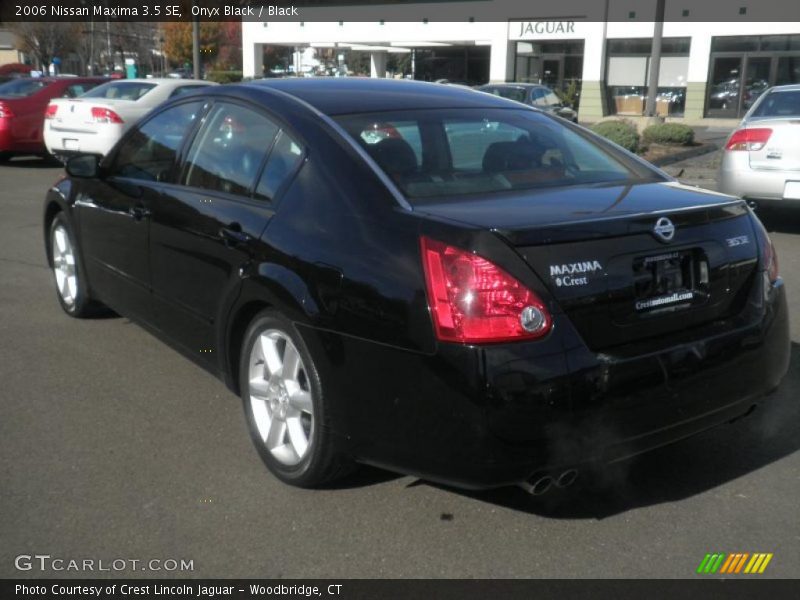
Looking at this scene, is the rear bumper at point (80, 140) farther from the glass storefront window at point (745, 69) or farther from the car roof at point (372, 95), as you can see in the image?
the glass storefront window at point (745, 69)

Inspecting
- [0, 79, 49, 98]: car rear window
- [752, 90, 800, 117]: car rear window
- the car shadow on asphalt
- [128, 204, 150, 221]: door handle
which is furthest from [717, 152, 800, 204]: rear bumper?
[0, 79, 49, 98]: car rear window

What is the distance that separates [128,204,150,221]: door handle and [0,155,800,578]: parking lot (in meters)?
0.93

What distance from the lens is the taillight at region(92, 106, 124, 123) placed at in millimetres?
13367

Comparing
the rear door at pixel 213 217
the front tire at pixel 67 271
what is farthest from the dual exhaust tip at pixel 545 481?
the front tire at pixel 67 271

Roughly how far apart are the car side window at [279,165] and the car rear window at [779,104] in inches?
288

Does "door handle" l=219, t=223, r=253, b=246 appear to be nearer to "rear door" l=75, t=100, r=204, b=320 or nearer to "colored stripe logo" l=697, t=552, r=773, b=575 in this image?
"rear door" l=75, t=100, r=204, b=320

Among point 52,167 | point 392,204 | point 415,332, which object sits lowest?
point 52,167

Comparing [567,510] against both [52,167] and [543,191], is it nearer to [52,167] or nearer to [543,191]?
[543,191]

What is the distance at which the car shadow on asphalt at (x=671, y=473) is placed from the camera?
3.49m

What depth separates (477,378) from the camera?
9.25 ft

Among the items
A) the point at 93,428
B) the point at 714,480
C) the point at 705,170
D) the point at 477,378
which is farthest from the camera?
the point at 705,170

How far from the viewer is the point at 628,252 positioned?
3.05 m

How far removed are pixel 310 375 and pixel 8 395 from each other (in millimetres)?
2175
